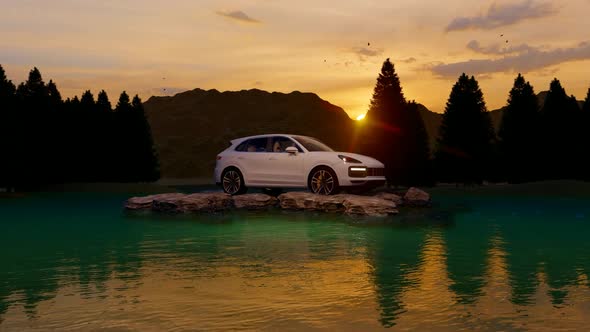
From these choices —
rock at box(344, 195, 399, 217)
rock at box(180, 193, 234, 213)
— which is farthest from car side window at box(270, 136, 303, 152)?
rock at box(344, 195, 399, 217)

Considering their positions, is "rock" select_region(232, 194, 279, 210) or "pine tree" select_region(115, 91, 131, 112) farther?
"pine tree" select_region(115, 91, 131, 112)

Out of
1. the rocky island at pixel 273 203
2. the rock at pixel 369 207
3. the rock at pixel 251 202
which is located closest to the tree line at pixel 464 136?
the rocky island at pixel 273 203

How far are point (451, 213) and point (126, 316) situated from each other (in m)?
16.9

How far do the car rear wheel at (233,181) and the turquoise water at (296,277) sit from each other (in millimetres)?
5670

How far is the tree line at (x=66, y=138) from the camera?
46.1 m

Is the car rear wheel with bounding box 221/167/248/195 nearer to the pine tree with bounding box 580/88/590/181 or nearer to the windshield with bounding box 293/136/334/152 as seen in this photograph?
the windshield with bounding box 293/136/334/152

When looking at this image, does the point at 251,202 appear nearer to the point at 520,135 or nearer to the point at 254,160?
the point at 254,160

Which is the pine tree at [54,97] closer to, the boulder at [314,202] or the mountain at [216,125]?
the boulder at [314,202]

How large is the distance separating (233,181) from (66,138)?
126 ft

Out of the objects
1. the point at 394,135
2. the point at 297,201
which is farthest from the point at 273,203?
the point at 394,135

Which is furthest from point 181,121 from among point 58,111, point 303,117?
point 58,111

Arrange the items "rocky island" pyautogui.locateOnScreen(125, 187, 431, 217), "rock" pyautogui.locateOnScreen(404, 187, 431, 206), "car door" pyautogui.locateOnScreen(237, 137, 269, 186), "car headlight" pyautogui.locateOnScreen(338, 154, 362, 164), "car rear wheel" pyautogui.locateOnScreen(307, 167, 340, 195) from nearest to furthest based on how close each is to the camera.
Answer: "rocky island" pyautogui.locateOnScreen(125, 187, 431, 217)
"car headlight" pyautogui.locateOnScreen(338, 154, 362, 164)
"car rear wheel" pyautogui.locateOnScreen(307, 167, 340, 195)
"car door" pyautogui.locateOnScreen(237, 137, 269, 186)
"rock" pyautogui.locateOnScreen(404, 187, 431, 206)

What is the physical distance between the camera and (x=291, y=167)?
72.8ft

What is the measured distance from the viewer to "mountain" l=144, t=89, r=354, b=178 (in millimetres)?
141000
